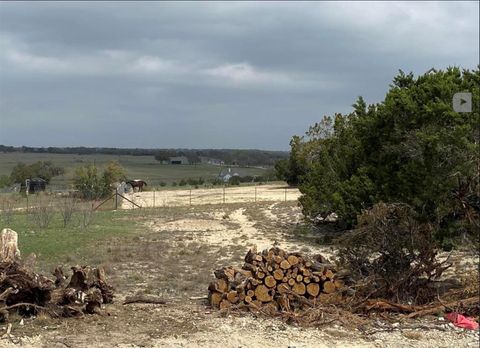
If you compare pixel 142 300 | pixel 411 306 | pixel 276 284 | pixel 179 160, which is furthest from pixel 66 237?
pixel 179 160

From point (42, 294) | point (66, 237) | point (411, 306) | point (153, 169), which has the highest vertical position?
point (153, 169)

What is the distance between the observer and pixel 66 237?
17.4 meters

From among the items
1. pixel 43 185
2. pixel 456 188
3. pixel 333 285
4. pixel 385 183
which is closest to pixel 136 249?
pixel 385 183

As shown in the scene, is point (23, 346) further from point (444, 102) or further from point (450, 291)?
point (444, 102)

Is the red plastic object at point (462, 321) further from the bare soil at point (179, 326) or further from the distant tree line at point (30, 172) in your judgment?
the distant tree line at point (30, 172)

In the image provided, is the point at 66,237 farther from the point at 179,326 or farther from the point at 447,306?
the point at 447,306

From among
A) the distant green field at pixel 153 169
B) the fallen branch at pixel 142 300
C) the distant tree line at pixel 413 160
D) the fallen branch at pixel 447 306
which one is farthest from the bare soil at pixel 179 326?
the distant green field at pixel 153 169

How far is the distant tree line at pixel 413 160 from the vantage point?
31.7ft

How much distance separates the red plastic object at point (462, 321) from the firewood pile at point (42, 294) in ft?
16.1

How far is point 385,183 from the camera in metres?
14.0

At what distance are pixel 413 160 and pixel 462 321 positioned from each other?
14.4 feet

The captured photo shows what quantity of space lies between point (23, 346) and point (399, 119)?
906 centimetres

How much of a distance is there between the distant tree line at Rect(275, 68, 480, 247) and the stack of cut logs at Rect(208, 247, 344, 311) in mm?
2054

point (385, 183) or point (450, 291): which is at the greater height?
point (385, 183)
